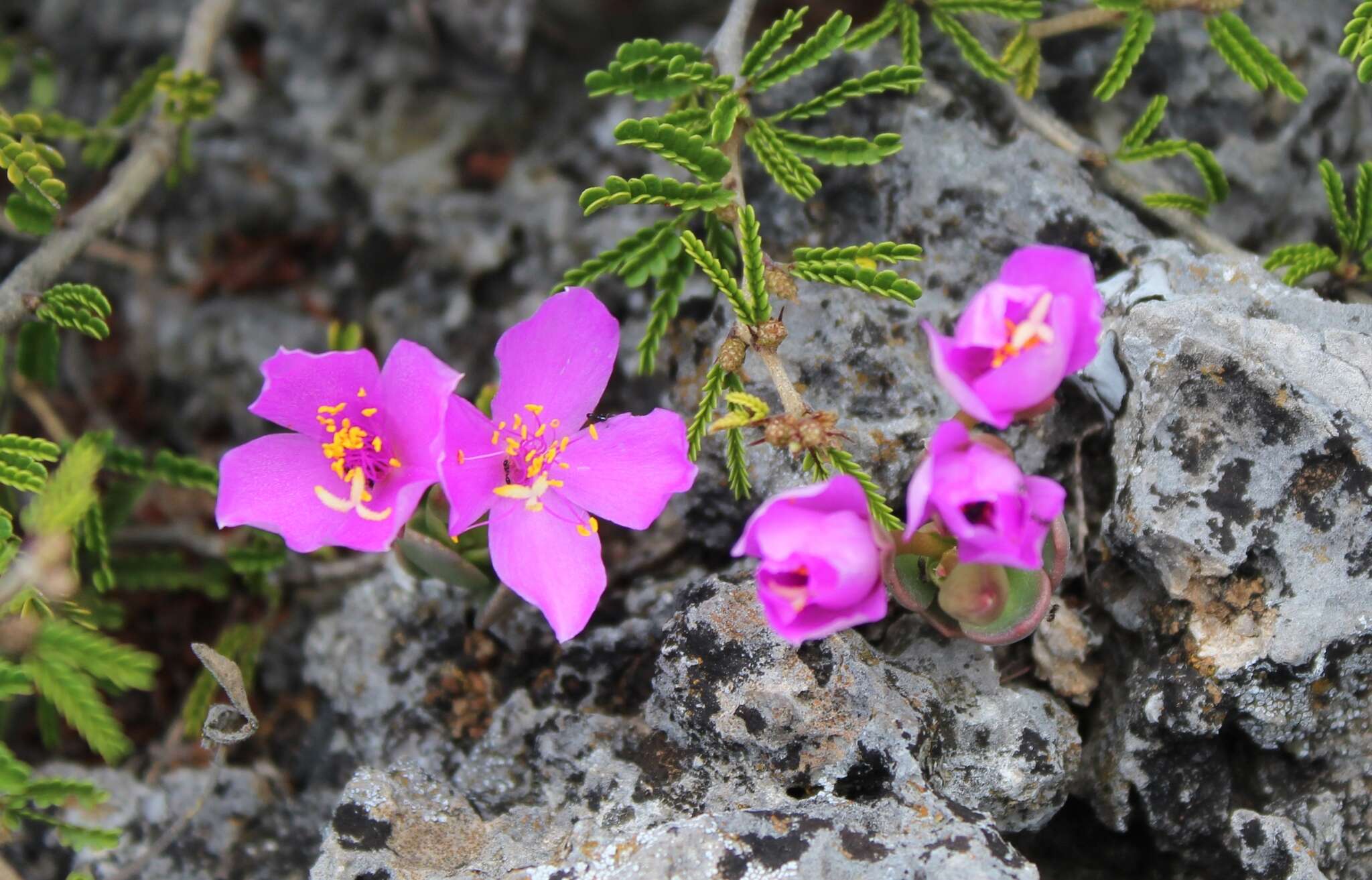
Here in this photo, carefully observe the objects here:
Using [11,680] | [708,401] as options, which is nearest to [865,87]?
[708,401]

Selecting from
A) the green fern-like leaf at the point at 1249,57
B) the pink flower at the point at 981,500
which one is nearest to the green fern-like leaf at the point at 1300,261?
the green fern-like leaf at the point at 1249,57

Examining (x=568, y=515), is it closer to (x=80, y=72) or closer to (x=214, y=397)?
(x=214, y=397)

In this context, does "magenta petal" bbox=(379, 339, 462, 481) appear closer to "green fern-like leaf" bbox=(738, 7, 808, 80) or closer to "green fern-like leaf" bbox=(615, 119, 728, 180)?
"green fern-like leaf" bbox=(615, 119, 728, 180)

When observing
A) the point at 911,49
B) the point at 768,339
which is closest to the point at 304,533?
the point at 768,339

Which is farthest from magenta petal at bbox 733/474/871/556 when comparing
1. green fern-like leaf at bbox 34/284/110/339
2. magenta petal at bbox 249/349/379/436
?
green fern-like leaf at bbox 34/284/110/339

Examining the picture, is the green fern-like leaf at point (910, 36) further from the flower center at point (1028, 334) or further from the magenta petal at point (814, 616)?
the magenta petal at point (814, 616)
